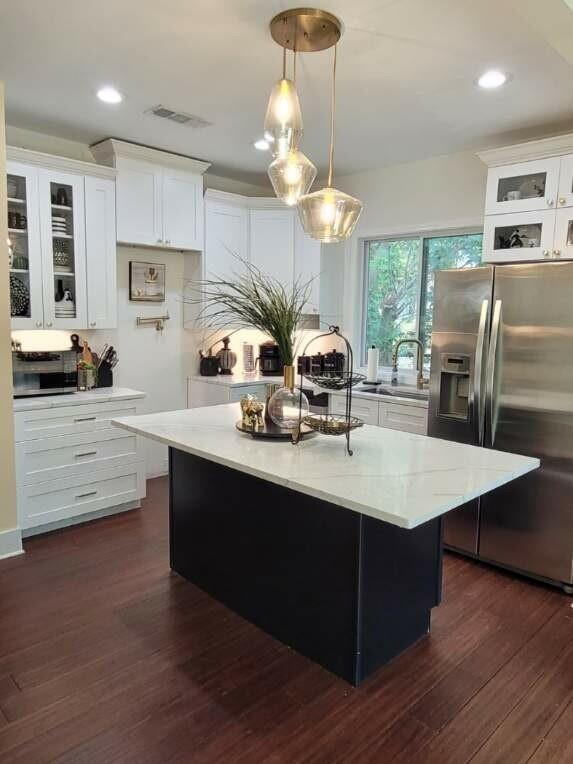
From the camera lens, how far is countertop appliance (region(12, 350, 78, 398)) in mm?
3586

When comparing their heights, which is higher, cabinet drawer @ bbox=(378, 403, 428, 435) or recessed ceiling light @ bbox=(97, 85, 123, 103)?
recessed ceiling light @ bbox=(97, 85, 123, 103)

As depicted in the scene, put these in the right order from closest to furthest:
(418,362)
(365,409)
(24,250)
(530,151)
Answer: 1. (530,151)
2. (24,250)
3. (365,409)
4. (418,362)

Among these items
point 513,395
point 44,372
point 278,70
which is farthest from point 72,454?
point 513,395

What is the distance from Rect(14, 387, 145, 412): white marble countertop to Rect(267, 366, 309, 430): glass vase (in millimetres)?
1676

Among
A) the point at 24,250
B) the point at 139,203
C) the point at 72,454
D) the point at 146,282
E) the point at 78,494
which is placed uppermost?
the point at 139,203

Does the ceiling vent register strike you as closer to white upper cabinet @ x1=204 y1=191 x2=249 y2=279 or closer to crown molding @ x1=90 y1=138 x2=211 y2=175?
crown molding @ x1=90 y1=138 x2=211 y2=175

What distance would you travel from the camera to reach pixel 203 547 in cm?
282

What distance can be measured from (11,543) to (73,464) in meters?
0.61

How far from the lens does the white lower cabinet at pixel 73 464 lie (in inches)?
135

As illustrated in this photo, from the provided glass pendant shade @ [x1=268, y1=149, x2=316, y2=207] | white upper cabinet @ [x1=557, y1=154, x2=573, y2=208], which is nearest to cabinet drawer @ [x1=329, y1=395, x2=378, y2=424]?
white upper cabinet @ [x1=557, y1=154, x2=573, y2=208]

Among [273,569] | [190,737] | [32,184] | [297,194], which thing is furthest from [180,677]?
[32,184]

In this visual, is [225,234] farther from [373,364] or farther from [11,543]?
[11,543]

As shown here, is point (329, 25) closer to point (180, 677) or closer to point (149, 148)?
point (149, 148)

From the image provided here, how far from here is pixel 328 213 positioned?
2.16 metres
